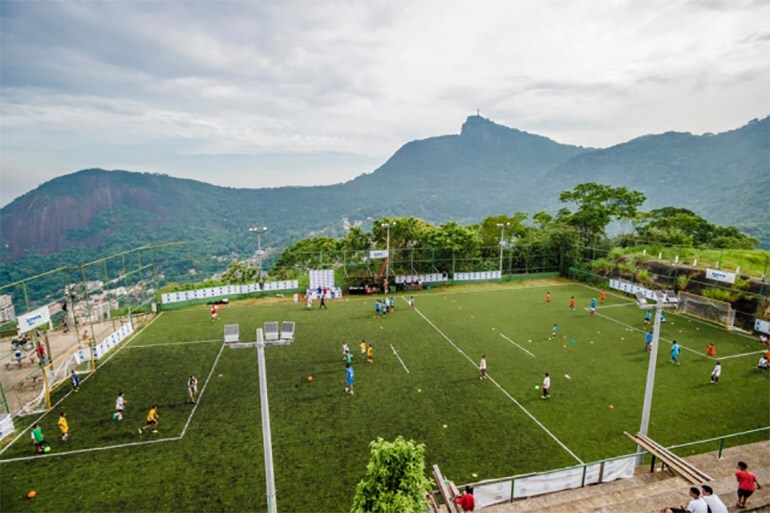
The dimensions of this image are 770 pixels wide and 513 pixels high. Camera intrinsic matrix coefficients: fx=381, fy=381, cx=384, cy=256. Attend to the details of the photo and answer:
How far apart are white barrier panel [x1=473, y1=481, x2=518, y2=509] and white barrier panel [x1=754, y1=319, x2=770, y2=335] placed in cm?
2712

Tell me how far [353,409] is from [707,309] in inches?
1151

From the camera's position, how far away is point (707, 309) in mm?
29281

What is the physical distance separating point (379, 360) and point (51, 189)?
506 feet

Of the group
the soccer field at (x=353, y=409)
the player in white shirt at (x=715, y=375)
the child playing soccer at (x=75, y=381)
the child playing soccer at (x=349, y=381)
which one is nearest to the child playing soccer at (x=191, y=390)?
the soccer field at (x=353, y=409)

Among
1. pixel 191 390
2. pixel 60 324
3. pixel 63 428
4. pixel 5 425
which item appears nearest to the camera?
pixel 63 428

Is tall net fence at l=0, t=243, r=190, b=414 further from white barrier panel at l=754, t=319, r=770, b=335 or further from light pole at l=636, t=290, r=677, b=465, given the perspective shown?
white barrier panel at l=754, t=319, r=770, b=335

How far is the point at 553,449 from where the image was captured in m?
13.7

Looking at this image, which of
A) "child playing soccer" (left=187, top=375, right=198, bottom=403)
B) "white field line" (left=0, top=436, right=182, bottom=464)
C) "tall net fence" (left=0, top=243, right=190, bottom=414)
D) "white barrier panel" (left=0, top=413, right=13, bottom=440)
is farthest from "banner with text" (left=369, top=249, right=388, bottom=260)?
"white barrier panel" (left=0, top=413, right=13, bottom=440)

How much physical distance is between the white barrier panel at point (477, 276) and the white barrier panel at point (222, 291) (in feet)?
59.2

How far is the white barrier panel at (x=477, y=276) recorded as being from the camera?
43500 millimetres

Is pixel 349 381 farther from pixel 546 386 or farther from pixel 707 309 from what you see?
pixel 707 309

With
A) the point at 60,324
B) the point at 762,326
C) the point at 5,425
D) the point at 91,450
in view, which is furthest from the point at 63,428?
the point at 762,326

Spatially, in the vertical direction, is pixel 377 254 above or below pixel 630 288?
above

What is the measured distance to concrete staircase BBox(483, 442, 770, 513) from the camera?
9336 millimetres
